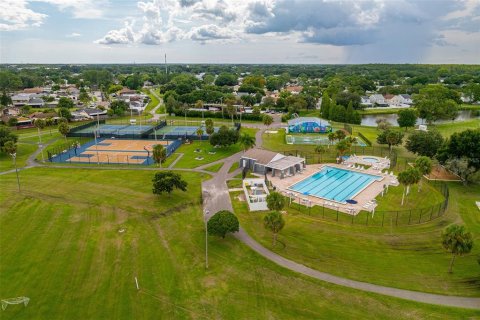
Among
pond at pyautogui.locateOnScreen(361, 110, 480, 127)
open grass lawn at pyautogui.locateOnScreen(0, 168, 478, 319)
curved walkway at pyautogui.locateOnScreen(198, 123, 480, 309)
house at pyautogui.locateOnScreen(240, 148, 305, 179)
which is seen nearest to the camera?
open grass lawn at pyautogui.locateOnScreen(0, 168, 478, 319)

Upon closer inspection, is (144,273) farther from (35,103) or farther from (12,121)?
(35,103)

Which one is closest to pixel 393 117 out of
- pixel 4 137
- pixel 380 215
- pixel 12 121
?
pixel 380 215

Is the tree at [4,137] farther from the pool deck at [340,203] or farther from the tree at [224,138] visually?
the pool deck at [340,203]

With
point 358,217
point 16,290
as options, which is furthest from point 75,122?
point 358,217

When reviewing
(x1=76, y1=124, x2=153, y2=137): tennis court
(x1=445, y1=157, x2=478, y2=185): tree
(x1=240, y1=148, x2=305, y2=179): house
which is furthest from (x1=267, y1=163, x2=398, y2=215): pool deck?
(x1=76, y1=124, x2=153, y2=137): tennis court

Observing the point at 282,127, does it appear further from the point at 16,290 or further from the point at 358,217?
the point at 16,290

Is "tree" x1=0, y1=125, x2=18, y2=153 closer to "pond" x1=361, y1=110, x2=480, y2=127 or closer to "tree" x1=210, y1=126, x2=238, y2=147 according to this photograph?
"tree" x1=210, y1=126, x2=238, y2=147
